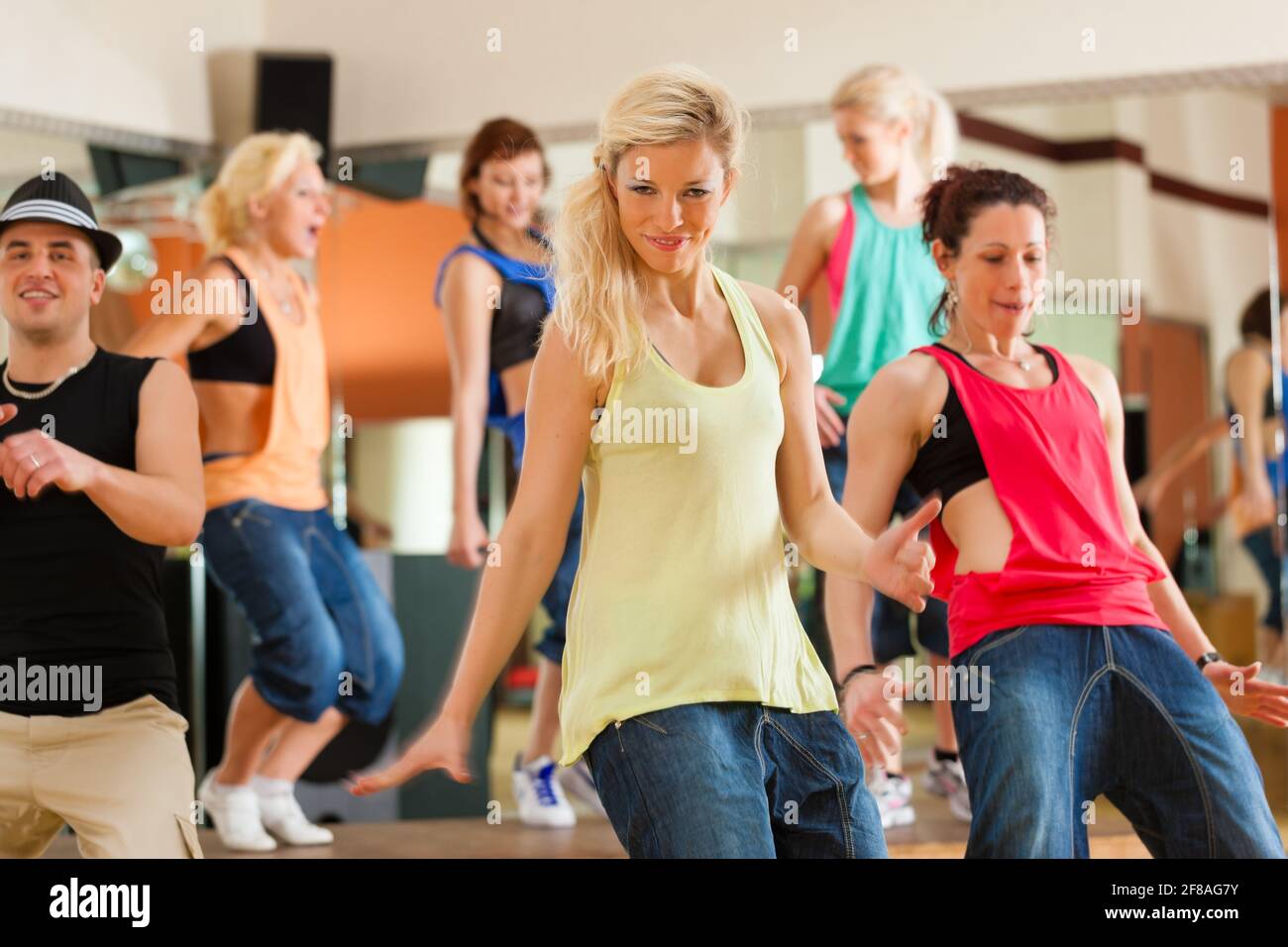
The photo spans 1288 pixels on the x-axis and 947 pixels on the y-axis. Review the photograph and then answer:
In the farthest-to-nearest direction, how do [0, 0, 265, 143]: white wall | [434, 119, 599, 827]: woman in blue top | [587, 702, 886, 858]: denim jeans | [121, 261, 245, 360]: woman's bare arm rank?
[0, 0, 265, 143]: white wall, [434, 119, 599, 827]: woman in blue top, [121, 261, 245, 360]: woman's bare arm, [587, 702, 886, 858]: denim jeans

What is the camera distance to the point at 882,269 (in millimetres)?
3500

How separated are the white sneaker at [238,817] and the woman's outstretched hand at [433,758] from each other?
145 cm

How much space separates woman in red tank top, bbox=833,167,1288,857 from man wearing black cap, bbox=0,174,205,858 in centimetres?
104

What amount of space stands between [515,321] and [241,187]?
697 mm

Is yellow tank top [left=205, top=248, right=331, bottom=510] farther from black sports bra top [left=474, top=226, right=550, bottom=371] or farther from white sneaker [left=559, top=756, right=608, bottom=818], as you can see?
white sneaker [left=559, top=756, right=608, bottom=818]

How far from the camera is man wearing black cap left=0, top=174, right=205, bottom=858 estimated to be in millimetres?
2436

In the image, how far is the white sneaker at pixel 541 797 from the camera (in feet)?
12.0

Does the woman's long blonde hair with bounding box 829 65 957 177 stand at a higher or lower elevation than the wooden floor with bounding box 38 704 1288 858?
higher

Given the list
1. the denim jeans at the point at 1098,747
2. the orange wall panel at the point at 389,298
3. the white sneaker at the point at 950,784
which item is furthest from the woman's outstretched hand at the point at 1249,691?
the orange wall panel at the point at 389,298

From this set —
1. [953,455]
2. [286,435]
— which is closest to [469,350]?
[286,435]

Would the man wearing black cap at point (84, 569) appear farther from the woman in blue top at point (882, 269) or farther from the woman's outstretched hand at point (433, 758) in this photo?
the woman in blue top at point (882, 269)

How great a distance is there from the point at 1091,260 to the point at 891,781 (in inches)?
66.9

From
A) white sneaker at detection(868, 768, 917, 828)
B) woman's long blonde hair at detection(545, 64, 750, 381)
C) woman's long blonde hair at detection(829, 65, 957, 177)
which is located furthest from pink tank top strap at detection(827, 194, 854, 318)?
woman's long blonde hair at detection(545, 64, 750, 381)
